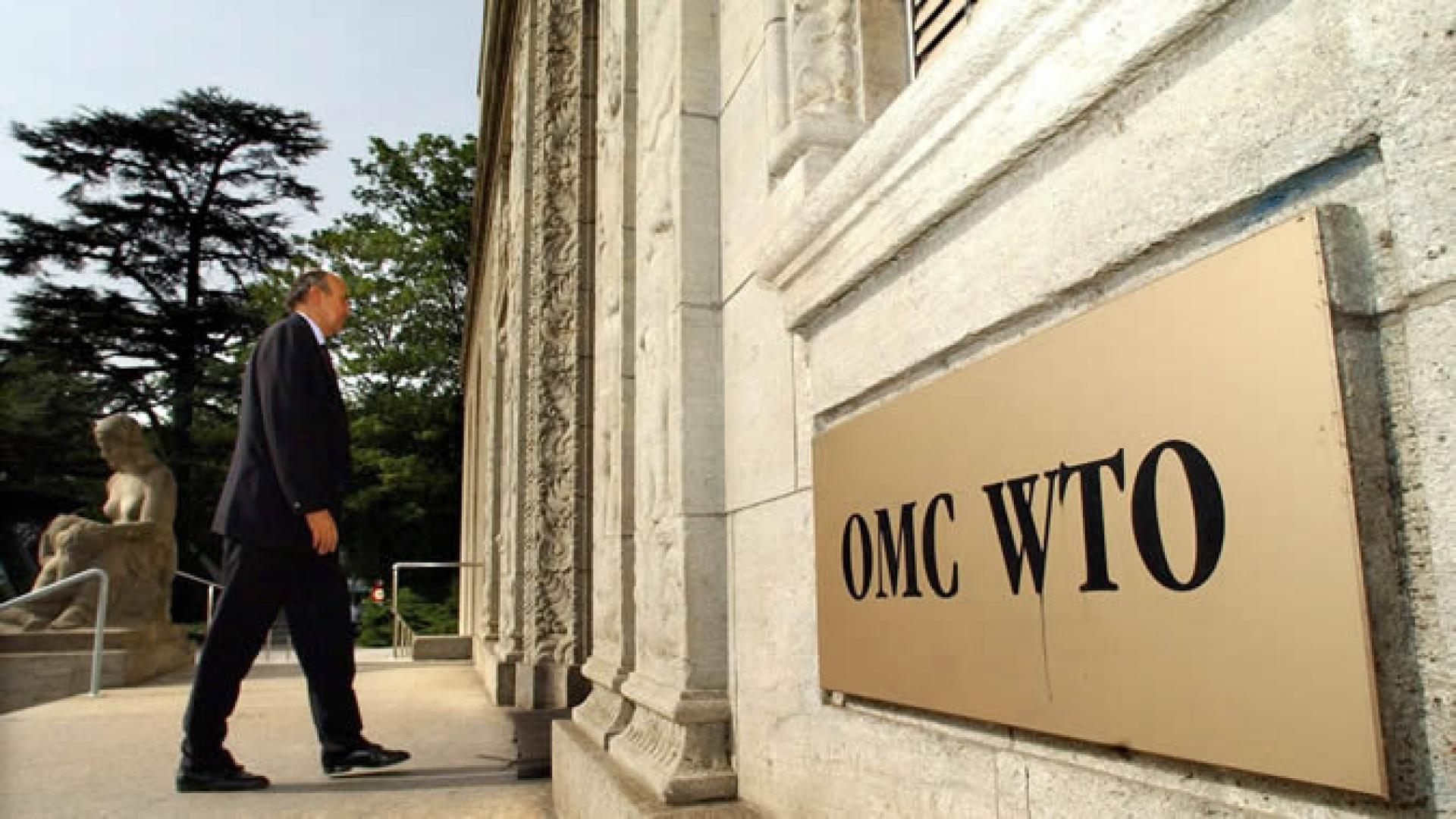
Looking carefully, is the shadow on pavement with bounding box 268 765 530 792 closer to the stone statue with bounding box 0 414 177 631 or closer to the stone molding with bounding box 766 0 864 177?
the stone molding with bounding box 766 0 864 177

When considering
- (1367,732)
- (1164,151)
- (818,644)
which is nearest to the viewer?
(1367,732)

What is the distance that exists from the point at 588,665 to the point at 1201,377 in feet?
9.24

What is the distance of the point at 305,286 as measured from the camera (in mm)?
4078

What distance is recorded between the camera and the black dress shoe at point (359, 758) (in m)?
3.72

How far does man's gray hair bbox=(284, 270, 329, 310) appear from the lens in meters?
4.06

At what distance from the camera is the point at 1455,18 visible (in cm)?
Answer: 77

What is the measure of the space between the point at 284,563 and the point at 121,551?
7.84 meters

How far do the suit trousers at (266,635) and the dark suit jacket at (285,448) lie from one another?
0.35 feet

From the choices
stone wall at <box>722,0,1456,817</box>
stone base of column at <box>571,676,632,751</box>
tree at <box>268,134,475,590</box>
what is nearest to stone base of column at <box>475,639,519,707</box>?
stone base of column at <box>571,676,632,751</box>

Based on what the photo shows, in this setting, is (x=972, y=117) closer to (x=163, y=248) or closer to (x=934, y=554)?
(x=934, y=554)

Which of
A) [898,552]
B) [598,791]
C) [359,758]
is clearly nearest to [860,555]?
[898,552]

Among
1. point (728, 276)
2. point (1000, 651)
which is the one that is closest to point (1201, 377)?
point (1000, 651)

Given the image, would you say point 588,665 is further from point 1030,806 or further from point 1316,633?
point 1316,633

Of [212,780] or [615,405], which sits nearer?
[615,405]
